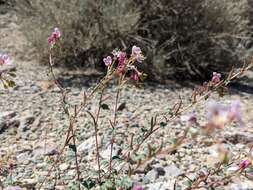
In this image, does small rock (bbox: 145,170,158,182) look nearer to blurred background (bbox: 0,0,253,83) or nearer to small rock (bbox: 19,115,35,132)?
small rock (bbox: 19,115,35,132)

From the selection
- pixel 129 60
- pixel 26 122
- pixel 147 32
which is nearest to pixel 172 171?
pixel 26 122

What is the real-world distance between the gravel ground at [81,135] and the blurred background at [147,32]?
0.44 m

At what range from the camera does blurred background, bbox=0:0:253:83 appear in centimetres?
603

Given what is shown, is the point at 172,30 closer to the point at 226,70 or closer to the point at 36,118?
the point at 226,70

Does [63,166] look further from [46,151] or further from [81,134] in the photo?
[81,134]

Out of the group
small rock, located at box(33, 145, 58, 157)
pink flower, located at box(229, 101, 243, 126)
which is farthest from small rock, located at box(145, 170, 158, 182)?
pink flower, located at box(229, 101, 243, 126)

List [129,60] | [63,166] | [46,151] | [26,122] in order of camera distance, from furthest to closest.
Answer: [26,122], [46,151], [63,166], [129,60]

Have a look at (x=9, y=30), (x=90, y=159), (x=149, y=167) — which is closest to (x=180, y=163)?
(x=149, y=167)

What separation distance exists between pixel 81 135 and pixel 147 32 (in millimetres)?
2719

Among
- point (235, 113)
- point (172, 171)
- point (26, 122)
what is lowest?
point (172, 171)

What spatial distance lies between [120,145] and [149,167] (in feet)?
1.31

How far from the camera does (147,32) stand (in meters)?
6.40

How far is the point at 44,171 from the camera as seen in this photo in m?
3.30

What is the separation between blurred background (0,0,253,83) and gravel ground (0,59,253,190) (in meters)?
0.44
